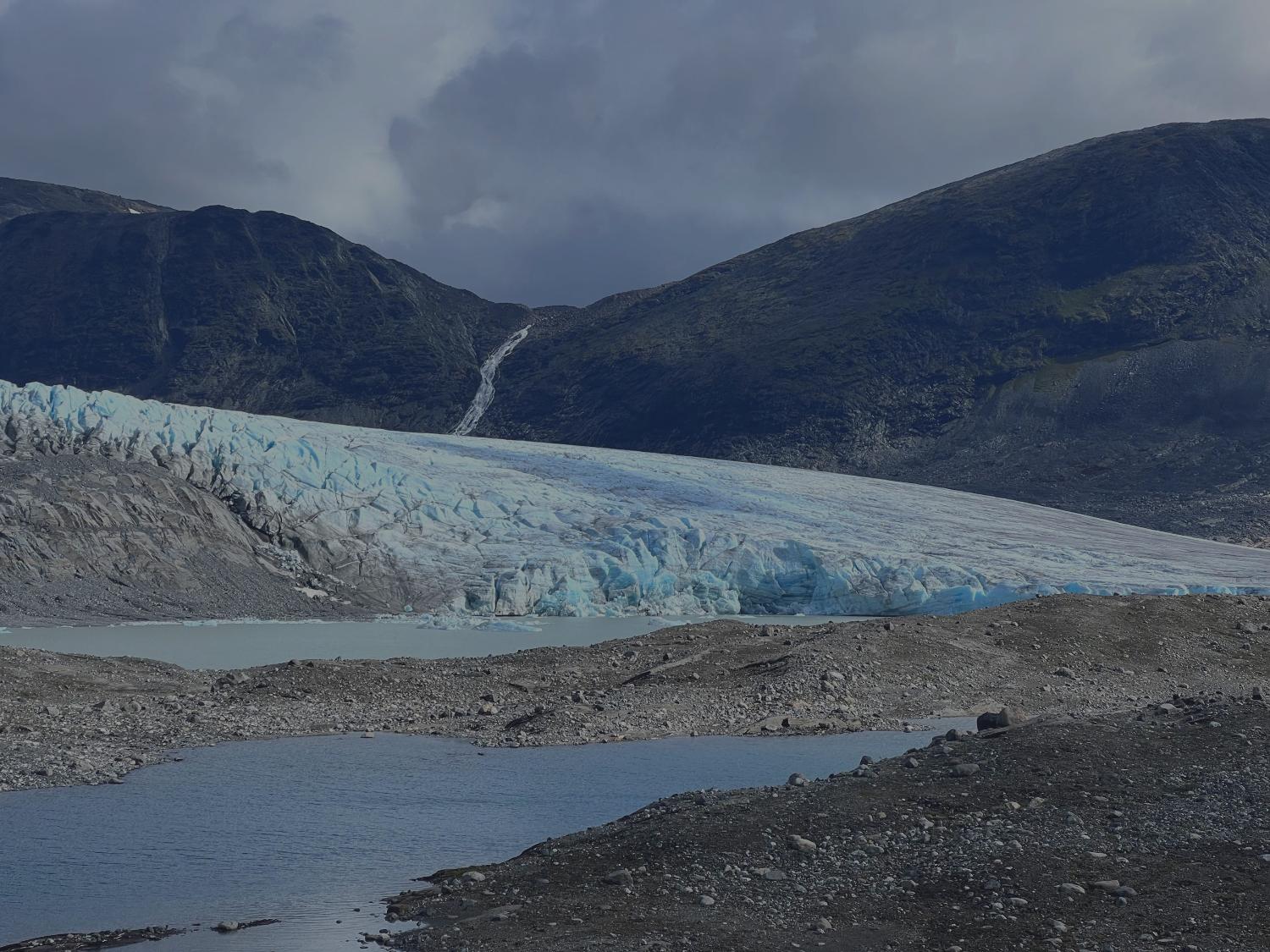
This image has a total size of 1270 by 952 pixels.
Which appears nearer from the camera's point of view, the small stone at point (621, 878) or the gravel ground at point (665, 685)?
the small stone at point (621, 878)

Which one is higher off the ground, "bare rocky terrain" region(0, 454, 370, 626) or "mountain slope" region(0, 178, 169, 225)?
"mountain slope" region(0, 178, 169, 225)

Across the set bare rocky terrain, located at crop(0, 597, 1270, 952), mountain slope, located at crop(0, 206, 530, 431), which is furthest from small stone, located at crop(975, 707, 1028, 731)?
mountain slope, located at crop(0, 206, 530, 431)

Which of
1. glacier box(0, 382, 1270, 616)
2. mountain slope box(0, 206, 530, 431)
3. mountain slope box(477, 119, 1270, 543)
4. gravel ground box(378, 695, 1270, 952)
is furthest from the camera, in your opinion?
mountain slope box(0, 206, 530, 431)

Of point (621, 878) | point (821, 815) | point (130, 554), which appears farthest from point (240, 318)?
point (621, 878)

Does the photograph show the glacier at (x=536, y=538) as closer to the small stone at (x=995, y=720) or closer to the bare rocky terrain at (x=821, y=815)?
the bare rocky terrain at (x=821, y=815)

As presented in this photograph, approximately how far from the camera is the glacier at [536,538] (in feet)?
109

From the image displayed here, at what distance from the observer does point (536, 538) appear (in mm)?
34906

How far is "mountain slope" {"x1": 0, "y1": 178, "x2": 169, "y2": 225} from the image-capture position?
17212 centimetres

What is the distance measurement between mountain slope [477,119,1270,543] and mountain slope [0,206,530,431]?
9.79 m

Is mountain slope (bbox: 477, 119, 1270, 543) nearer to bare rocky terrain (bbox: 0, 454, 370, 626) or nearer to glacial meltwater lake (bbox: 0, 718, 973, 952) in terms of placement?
bare rocky terrain (bbox: 0, 454, 370, 626)

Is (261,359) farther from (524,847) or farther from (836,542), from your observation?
(524,847)

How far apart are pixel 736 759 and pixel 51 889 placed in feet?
25.7

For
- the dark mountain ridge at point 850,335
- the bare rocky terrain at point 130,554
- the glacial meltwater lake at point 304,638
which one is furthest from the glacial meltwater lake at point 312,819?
the dark mountain ridge at point 850,335

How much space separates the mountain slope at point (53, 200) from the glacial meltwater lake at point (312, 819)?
16853 cm
